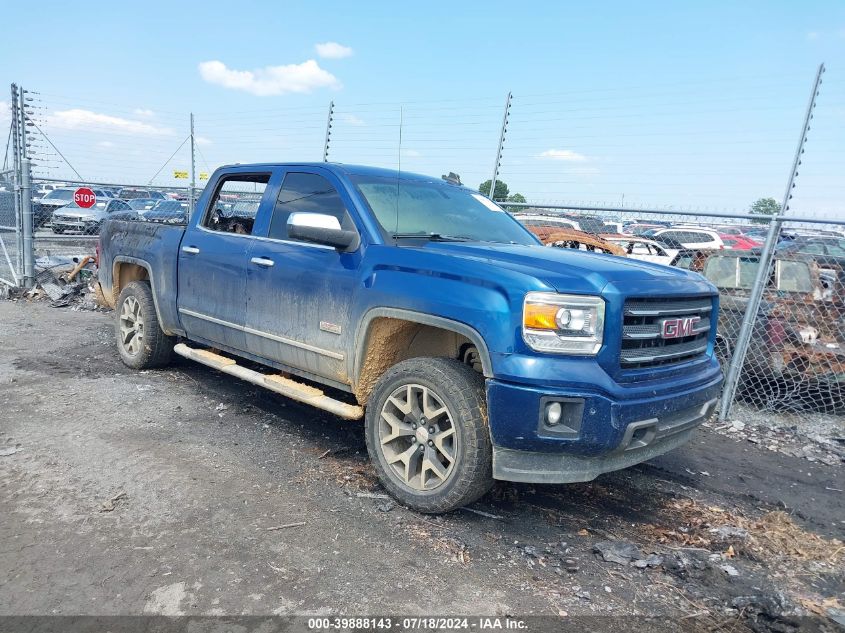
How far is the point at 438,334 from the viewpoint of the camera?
3.92 metres

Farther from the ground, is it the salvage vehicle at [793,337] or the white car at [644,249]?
the white car at [644,249]

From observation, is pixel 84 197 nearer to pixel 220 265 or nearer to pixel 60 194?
pixel 220 265

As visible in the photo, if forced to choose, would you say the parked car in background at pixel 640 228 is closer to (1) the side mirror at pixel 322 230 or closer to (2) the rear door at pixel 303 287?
(2) the rear door at pixel 303 287

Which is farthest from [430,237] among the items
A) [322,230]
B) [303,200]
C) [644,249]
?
[644,249]

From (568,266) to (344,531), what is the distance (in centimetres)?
183

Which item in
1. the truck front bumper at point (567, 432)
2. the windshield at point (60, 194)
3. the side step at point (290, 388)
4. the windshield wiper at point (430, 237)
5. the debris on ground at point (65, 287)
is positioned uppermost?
the windshield wiper at point (430, 237)

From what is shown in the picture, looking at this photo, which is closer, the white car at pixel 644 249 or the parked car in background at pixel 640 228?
the parked car in background at pixel 640 228

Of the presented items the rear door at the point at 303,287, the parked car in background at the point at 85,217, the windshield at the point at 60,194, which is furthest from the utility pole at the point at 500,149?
the windshield at the point at 60,194

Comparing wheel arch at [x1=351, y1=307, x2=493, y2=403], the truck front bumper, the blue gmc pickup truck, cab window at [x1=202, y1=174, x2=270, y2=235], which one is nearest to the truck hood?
the blue gmc pickup truck

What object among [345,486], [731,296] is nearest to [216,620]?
[345,486]

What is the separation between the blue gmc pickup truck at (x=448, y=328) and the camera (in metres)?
3.11

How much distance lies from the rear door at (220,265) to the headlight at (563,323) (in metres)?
2.43

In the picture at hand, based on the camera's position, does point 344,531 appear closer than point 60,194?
Yes

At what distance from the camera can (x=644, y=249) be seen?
854 cm
